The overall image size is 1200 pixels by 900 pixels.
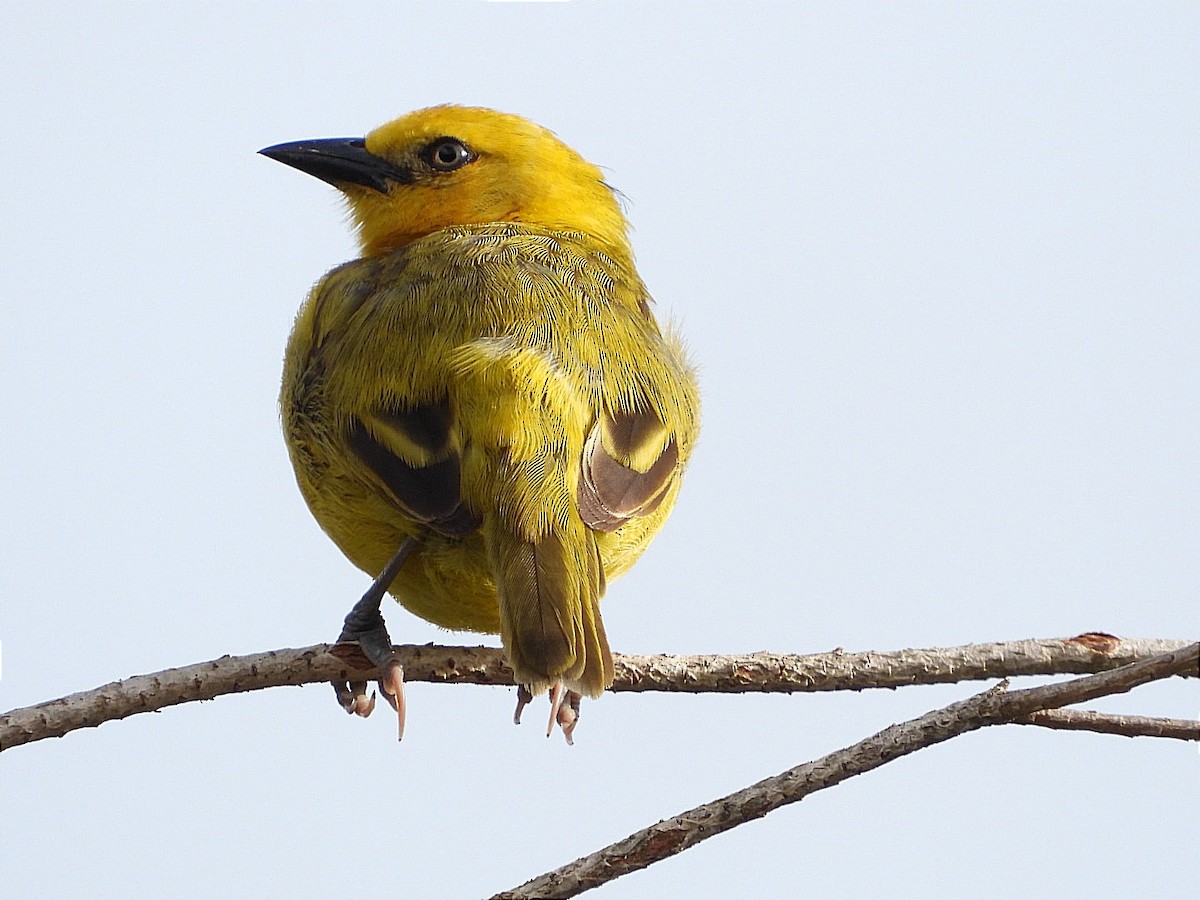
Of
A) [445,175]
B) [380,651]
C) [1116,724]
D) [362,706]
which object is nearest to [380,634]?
[380,651]

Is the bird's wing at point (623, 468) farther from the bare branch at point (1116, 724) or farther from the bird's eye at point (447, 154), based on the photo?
the bird's eye at point (447, 154)

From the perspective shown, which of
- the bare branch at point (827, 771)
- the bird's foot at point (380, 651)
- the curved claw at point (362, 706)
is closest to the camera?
the bare branch at point (827, 771)

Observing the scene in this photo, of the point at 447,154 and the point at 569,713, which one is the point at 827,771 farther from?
the point at 447,154

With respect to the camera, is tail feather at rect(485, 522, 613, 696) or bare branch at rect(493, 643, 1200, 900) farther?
tail feather at rect(485, 522, 613, 696)

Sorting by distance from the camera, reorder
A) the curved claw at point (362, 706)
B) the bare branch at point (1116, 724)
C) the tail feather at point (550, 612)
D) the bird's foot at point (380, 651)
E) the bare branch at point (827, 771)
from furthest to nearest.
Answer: the curved claw at point (362, 706)
the bird's foot at point (380, 651)
the tail feather at point (550, 612)
the bare branch at point (1116, 724)
the bare branch at point (827, 771)

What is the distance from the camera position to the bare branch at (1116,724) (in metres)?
3.79

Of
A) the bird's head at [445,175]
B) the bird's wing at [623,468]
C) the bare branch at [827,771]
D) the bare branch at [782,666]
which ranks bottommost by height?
the bare branch at [827,771]

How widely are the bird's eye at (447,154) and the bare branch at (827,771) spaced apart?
3.39 meters

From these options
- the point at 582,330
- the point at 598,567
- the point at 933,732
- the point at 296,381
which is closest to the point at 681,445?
the point at 582,330

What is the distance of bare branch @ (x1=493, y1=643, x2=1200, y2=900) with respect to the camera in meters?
3.27

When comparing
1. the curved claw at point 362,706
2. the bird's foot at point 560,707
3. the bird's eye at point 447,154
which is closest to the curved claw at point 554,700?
the bird's foot at point 560,707

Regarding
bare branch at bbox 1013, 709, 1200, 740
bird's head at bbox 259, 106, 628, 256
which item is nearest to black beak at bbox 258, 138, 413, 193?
bird's head at bbox 259, 106, 628, 256

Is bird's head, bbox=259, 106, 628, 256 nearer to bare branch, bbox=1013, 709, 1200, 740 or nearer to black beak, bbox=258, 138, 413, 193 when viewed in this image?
black beak, bbox=258, 138, 413, 193

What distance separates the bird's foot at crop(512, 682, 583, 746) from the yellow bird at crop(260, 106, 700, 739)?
1cm
